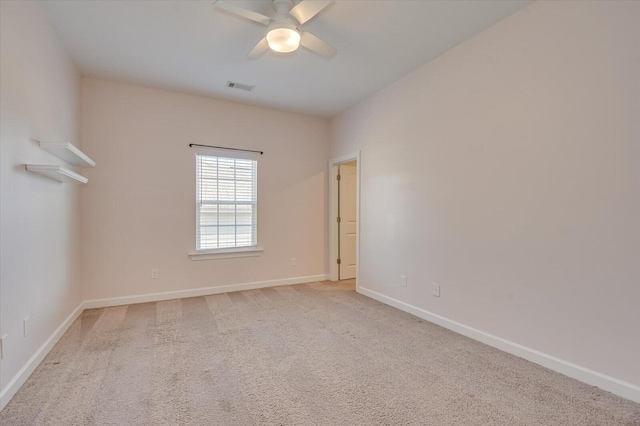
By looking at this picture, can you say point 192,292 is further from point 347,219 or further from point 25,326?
point 347,219

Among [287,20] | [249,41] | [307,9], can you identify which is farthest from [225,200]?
[307,9]

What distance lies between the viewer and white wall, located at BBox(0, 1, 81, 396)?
6.22ft

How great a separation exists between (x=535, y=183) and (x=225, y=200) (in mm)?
3717

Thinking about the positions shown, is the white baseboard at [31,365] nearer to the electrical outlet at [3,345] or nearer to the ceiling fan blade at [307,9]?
the electrical outlet at [3,345]

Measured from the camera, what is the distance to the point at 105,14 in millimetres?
2516

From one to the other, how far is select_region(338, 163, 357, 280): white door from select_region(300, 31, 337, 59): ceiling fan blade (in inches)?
107

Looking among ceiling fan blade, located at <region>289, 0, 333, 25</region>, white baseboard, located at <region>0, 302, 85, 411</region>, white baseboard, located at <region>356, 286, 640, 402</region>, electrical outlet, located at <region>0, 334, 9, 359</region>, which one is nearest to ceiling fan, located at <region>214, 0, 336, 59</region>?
ceiling fan blade, located at <region>289, 0, 333, 25</region>

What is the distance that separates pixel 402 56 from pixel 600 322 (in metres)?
2.83

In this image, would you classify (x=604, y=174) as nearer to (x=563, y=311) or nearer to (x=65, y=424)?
(x=563, y=311)

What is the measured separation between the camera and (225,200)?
4.47 metres

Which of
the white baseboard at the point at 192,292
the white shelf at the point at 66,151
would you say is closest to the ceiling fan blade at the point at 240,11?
the white shelf at the point at 66,151

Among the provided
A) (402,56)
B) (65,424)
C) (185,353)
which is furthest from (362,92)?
(65,424)

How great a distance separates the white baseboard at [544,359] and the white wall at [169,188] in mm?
2407

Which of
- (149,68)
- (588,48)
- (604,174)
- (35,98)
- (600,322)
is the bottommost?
(600,322)
